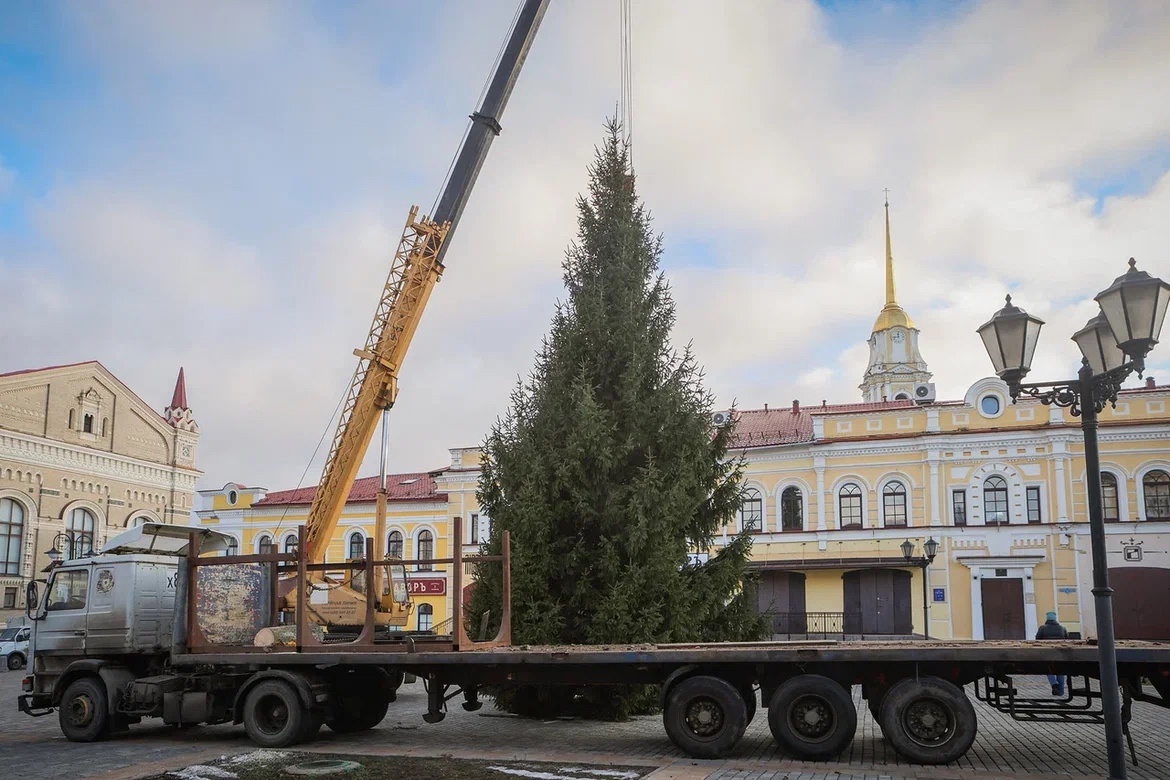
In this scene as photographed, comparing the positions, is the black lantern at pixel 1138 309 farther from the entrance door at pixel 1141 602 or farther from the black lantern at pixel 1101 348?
→ the entrance door at pixel 1141 602

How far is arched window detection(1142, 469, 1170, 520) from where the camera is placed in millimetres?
32656

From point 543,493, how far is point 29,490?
36.7 metres

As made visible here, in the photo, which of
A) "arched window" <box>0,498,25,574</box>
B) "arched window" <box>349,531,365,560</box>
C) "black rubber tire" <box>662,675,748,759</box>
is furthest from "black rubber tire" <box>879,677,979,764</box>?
"arched window" <box>0,498,25,574</box>

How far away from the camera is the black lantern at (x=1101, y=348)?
875 cm

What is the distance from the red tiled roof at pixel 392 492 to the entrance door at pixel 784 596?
14.6 m

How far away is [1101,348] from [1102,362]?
127 millimetres

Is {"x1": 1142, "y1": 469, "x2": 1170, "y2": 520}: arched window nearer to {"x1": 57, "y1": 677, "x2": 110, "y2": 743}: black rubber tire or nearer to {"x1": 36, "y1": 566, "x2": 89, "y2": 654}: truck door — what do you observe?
{"x1": 57, "y1": 677, "x2": 110, "y2": 743}: black rubber tire

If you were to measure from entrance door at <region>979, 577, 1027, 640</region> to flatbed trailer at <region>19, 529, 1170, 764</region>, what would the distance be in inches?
873

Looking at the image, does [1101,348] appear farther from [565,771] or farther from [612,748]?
[612,748]

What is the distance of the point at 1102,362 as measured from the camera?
8789 millimetres

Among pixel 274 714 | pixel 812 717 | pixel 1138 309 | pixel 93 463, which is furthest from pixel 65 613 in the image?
pixel 93 463

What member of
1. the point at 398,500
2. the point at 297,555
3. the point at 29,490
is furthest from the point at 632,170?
the point at 29,490

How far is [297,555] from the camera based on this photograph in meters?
13.5

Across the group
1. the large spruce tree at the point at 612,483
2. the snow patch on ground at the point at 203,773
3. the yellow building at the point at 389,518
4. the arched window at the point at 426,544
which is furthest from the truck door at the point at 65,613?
the arched window at the point at 426,544
